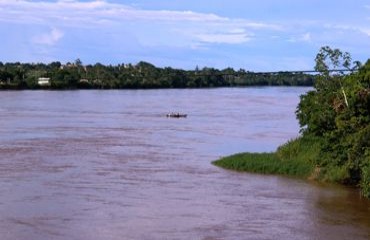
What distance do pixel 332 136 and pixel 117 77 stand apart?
9493cm

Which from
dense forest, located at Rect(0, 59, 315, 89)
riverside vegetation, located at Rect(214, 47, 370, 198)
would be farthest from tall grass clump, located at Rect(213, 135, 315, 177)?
dense forest, located at Rect(0, 59, 315, 89)

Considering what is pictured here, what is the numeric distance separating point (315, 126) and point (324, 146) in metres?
0.79

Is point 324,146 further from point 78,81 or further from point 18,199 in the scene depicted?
point 78,81

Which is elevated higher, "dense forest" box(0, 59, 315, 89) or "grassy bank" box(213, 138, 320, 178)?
"dense forest" box(0, 59, 315, 89)

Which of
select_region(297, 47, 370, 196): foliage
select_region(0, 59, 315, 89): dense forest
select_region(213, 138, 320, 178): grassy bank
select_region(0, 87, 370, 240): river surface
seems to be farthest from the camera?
select_region(0, 59, 315, 89): dense forest

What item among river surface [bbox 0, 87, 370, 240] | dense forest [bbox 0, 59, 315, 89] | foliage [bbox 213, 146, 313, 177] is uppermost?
dense forest [bbox 0, 59, 315, 89]

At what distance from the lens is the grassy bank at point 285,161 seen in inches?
994

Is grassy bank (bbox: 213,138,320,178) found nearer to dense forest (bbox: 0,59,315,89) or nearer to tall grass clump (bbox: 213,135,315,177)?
tall grass clump (bbox: 213,135,315,177)

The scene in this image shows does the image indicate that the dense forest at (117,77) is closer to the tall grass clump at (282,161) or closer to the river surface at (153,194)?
the river surface at (153,194)

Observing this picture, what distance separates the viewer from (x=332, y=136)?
22406 millimetres

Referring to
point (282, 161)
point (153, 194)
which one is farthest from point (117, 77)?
point (153, 194)

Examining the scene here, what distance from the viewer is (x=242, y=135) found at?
4059cm

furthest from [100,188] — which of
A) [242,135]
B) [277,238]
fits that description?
[242,135]

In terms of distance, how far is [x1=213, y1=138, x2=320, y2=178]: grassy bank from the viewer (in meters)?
25.2
